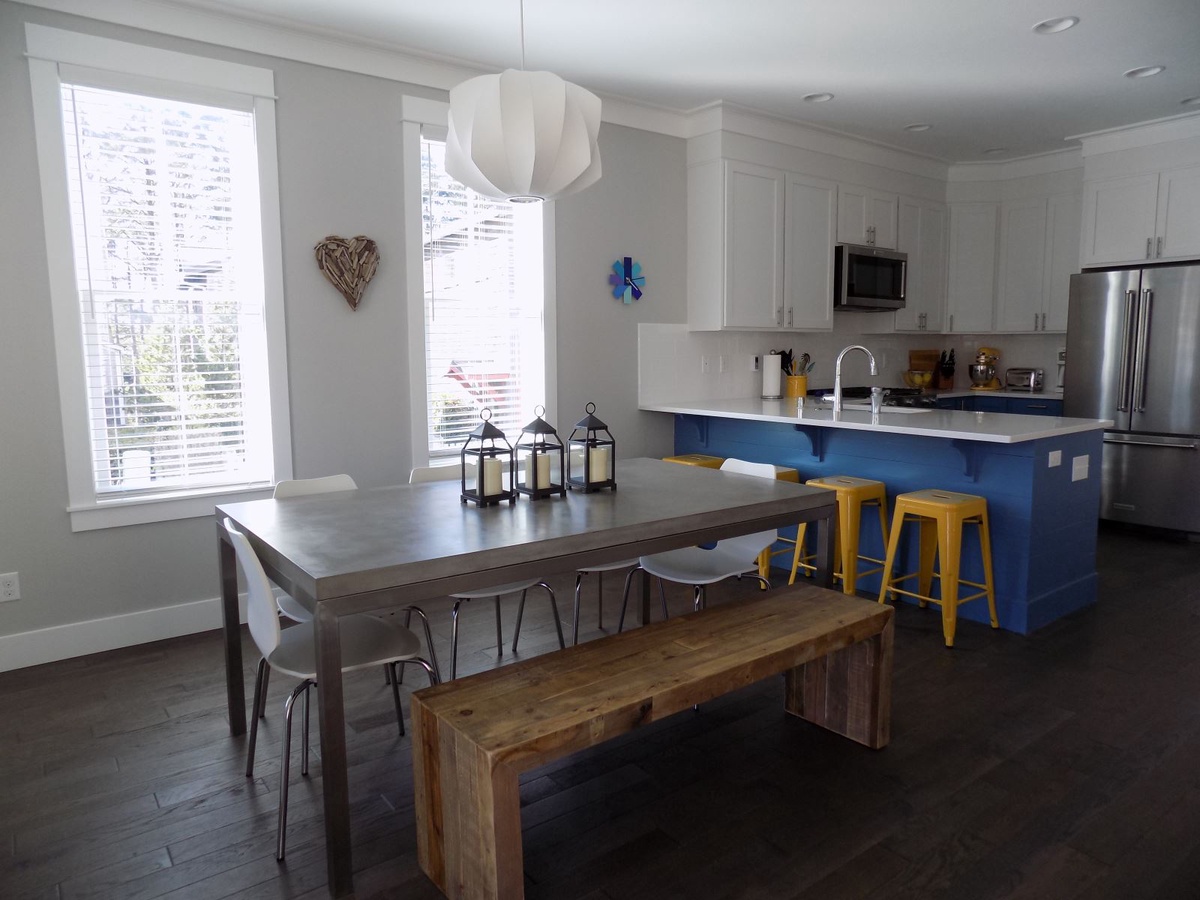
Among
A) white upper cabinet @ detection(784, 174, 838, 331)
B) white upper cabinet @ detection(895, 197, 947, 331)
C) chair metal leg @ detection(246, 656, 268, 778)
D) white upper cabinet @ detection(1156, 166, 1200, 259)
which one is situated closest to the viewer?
chair metal leg @ detection(246, 656, 268, 778)

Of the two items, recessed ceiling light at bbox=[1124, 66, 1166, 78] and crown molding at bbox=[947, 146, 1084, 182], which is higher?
recessed ceiling light at bbox=[1124, 66, 1166, 78]

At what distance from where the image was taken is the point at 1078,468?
3719mm

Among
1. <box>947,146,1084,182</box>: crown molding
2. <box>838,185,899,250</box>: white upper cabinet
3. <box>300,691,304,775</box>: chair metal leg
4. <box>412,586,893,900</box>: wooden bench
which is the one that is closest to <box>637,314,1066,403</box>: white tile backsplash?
<box>838,185,899,250</box>: white upper cabinet

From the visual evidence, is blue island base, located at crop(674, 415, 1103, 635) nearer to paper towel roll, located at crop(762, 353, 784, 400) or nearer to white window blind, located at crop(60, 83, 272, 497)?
paper towel roll, located at crop(762, 353, 784, 400)

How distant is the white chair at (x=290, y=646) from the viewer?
197cm

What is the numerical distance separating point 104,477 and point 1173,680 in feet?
14.1

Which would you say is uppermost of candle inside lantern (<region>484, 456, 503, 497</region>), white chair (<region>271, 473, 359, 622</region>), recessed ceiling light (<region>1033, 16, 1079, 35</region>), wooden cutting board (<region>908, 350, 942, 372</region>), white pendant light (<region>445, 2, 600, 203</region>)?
recessed ceiling light (<region>1033, 16, 1079, 35</region>)

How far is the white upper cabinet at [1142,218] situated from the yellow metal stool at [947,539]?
2897 mm

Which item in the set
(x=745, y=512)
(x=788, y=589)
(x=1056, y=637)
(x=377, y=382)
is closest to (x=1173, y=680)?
(x=1056, y=637)

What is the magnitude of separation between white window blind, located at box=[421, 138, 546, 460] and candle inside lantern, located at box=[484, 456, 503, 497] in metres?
1.51

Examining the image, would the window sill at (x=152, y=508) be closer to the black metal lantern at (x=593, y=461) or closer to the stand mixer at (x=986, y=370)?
the black metal lantern at (x=593, y=461)

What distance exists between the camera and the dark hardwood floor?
74.8 inches

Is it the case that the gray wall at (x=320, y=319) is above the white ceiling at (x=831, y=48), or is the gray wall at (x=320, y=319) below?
below

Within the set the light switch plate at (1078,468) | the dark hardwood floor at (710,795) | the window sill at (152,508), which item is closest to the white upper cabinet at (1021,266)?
the light switch plate at (1078,468)
